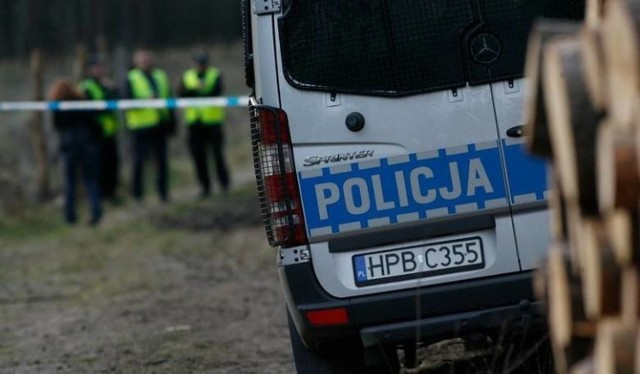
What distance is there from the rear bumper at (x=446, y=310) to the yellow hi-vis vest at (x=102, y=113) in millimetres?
14388

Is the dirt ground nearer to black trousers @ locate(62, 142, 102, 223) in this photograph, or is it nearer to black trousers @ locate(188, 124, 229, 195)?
black trousers @ locate(62, 142, 102, 223)

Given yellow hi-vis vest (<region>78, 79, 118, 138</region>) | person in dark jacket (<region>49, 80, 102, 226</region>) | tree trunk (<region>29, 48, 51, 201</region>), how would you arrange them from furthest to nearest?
tree trunk (<region>29, 48, 51, 201</region>) → yellow hi-vis vest (<region>78, 79, 118, 138</region>) → person in dark jacket (<region>49, 80, 102, 226</region>)

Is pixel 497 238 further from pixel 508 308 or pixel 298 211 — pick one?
pixel 298 211

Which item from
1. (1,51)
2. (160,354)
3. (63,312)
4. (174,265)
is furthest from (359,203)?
(1,51)

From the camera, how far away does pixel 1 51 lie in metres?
38.6

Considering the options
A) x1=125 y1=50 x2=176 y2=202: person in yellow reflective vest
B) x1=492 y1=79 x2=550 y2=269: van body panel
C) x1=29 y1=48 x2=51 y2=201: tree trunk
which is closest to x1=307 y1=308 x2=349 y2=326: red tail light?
x1=492 y1=79 x2=550 y2=269: van body panel

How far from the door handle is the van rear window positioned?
0.23m

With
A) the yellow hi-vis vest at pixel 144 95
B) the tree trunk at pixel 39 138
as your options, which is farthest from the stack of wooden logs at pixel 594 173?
the tree trunk at pixel 39 138

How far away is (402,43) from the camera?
23.8 feet

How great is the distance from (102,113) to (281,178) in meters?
14.6

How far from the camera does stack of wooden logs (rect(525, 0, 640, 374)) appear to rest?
4246 millimetres

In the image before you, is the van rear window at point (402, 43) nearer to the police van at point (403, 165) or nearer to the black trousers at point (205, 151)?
the police van at point (403, 165)

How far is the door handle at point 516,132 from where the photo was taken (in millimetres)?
7095

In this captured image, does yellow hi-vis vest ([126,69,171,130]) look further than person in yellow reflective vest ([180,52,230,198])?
Yes
